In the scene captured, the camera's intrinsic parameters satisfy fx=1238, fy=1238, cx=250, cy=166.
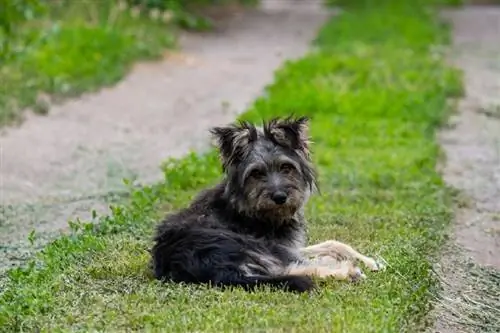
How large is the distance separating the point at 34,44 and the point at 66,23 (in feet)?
14.2

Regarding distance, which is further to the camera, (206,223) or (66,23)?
(66,23)

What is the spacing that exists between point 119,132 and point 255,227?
A: 642 centimetres

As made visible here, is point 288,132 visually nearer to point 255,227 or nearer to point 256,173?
point 256,173

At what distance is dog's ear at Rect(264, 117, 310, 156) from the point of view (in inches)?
302

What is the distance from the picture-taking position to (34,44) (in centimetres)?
1585

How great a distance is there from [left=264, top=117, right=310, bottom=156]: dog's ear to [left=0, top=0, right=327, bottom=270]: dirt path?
2.09 m

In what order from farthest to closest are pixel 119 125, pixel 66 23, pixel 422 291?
1. pixel 66 23
2. pixel 119 125
3. pixel 422 291

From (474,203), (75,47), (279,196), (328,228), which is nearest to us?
(279,196)

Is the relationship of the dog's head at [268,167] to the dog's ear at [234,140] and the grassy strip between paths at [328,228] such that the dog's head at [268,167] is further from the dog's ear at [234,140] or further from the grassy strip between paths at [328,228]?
the grassy strip between paths at [328,228]

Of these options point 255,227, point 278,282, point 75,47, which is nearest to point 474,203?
point 255,227

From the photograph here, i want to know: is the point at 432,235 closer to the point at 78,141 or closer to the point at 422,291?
the point at 422,291

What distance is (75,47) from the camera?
58.7 feet

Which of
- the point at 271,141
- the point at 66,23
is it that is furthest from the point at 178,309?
the point at 66,23

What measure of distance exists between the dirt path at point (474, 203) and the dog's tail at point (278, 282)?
2.55ft
